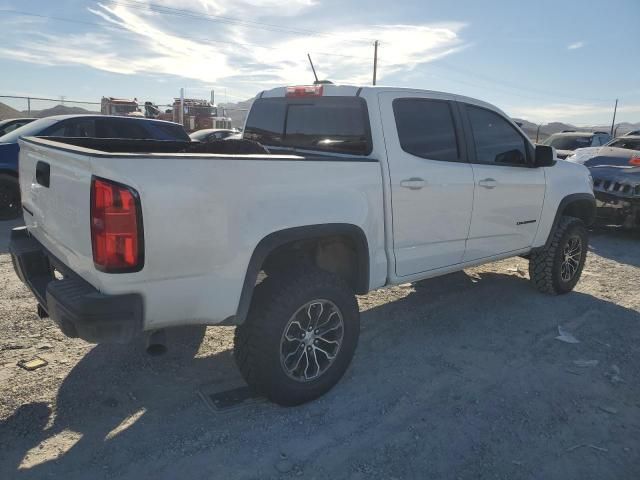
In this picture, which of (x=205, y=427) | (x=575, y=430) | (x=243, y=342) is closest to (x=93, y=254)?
(x=243, y=342)

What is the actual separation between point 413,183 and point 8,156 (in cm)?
672

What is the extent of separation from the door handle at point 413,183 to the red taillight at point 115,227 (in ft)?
6.03

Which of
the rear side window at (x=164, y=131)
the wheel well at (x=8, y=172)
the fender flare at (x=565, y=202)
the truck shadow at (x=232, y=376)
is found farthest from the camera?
the rear side window at (x=164, y=131)

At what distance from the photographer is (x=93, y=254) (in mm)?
2363

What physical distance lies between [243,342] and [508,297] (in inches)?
135

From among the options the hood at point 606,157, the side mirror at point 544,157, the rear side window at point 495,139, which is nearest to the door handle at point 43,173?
the rear side window at point 495,139

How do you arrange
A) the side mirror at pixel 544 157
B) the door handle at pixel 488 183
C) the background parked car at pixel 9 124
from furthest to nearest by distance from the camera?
the background parked car at pixel 9 124 < the side mirror at pixel 544 157 < the door handle at pixel 488 183

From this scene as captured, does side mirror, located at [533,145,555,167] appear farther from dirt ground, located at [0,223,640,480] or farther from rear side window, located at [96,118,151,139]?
rear side window, located at [96,118,151,139]

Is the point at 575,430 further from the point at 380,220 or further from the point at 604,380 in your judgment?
the point at 380,220

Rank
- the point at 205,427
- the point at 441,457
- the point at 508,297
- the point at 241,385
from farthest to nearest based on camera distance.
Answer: the point at 508,297 < the point at 241,385 < the point at 205,427 < the point at 441,457

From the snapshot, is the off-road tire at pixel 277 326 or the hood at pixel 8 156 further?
the hood at pixel 8 156

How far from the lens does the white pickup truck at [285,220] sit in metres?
2.35

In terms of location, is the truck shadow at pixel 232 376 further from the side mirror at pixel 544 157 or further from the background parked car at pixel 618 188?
the background parked car at pixel 618 188

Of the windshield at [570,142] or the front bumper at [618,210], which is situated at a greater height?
the windshield at [570,142]
